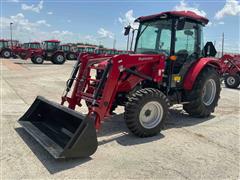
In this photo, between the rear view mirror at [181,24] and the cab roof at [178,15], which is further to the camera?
the cab roof at [178,15]

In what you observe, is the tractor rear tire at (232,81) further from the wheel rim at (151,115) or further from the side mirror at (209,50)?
the wheel rim at (151,115)

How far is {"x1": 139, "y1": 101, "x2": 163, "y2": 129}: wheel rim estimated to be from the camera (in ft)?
16.9

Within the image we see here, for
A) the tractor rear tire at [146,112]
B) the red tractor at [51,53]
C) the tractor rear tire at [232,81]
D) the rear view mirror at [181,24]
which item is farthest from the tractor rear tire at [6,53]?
the tractor rear tire at [146,112]

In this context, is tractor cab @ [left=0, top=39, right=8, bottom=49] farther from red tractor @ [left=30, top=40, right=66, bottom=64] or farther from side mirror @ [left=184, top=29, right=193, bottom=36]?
side mirror @ [left=184, top=29, right=193, bottom=36]

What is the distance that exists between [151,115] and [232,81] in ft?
33.8

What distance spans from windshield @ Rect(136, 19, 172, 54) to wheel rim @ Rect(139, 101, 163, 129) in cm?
148

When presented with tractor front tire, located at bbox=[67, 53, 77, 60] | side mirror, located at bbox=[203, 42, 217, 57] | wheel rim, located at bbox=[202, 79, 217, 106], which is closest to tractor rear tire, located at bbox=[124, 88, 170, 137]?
wheel rim, located at bbox=[202, 79, 217, 106]

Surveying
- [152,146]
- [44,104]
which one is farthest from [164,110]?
[44,104]

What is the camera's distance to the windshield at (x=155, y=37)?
20.4 feet

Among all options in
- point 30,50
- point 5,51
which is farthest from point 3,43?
point 30,50

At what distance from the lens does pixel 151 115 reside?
533cm

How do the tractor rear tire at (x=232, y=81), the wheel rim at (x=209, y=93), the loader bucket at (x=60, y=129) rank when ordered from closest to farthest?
1. the loader bucket at (x=60, y=129)
2. the wheel rim at (x=209, y=93)
3. the tractor rear tire at (x=232, y=81)

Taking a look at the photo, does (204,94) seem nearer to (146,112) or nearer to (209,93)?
(209,93)

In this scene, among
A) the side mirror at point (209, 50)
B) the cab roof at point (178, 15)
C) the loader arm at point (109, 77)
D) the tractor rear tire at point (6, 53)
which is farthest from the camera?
the tractor rear tire at point (6, 53)
